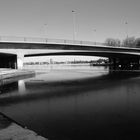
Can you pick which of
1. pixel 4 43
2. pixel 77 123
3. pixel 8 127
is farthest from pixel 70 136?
pixel 4 43

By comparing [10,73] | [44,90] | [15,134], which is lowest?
[44,90]

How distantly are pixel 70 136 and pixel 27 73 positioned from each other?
124ft

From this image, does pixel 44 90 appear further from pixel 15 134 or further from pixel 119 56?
pixel 119 56

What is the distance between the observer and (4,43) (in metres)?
38.2

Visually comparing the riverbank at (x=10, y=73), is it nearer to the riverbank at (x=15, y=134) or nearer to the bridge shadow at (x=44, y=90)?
the bridge shadow at (x=44, y=90)

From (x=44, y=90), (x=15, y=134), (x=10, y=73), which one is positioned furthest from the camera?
(x=10, y=73)

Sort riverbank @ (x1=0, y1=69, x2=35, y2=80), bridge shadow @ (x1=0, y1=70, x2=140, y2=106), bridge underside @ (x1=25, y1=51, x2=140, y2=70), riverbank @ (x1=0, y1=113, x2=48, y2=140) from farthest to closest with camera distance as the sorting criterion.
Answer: bridge underside @ (x1=25, y1=51, x2=140, y2=70), riverbank @ (x1=0, y1=69, x2=35, y2=80), bridge shadow @ (x1=0, y1=70, x2=140, y2=106), riverbank @ (x1=0, y1=113, x2=48, y2=140)

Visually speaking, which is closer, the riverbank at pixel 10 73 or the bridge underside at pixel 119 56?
the riverbank at pixel 10 73

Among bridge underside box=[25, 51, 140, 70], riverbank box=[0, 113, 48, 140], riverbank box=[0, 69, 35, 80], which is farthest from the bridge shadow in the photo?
bridge underside box=[25, 51, 140, 70]

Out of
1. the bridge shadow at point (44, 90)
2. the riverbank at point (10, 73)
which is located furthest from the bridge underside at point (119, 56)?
the bridge shadow at point (44, 90)

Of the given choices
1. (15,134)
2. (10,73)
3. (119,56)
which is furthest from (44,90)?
(119,56)

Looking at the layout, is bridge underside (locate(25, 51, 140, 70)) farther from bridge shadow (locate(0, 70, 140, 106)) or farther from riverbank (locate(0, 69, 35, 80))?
bridge shadow (locate(0, 70, 140, 106))

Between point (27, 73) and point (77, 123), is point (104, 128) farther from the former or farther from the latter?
point (27, 73)

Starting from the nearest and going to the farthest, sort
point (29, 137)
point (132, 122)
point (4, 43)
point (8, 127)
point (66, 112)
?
point (29, 137) → point (8, 127) → point (132, 122) → point (66, 112) → point (4, 43)
